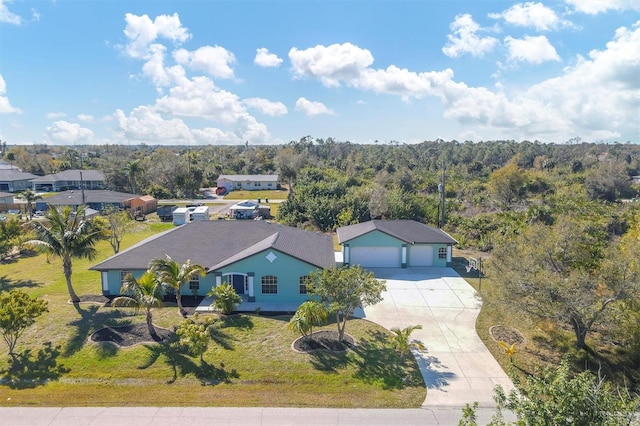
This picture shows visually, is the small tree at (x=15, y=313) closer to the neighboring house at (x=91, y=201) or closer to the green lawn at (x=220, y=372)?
the green lawn at (x=220, y=372)

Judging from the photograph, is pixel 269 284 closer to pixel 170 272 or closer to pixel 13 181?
pixel 170 272

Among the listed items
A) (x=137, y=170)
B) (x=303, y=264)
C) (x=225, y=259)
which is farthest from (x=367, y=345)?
(x=137, y=170)

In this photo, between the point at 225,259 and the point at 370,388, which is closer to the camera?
the point at 370,388

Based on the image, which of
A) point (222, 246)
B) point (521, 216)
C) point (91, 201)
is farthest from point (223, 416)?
point (91, 201)

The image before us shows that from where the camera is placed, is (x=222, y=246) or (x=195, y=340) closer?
(x=195, y=340)

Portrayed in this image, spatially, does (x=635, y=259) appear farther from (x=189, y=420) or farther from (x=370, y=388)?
(x=189, y=420)

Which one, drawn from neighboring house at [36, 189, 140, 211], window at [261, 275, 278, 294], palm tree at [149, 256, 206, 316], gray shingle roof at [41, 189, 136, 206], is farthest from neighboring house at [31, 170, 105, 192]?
window at [261, 275, 278, 294]
